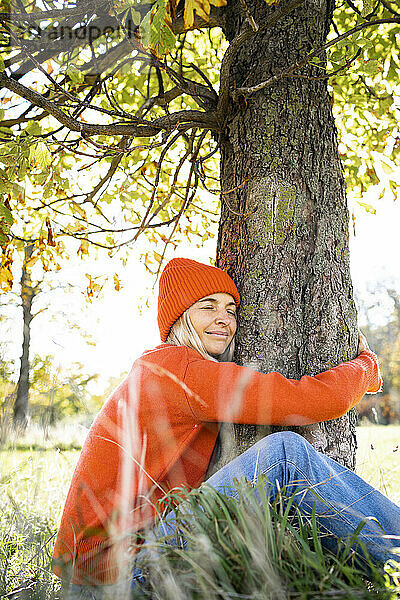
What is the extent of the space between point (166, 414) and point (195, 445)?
0.91ft

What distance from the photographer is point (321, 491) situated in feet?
6.12

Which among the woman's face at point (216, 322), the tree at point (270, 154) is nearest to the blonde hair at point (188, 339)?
the woman's face at point (216, 322)

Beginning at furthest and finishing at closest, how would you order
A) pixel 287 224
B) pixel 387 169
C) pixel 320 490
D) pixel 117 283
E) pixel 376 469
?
1. pixel 117 283
2. pixel 387 169
3. pixel 376 469
4. pixel 287 224
5. pixel 320 490

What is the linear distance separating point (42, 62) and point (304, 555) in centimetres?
330

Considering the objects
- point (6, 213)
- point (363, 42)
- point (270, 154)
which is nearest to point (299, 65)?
point (363, 42)

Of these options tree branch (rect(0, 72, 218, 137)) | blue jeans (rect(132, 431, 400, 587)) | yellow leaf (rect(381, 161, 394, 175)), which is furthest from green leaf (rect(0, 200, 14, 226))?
yellow leaf (rect(381, 161, 394, 175))

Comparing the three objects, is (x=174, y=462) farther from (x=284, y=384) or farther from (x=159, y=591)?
(x=159, y=591)

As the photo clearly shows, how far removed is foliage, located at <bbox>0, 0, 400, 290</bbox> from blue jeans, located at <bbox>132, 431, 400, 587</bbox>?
4.73 ft

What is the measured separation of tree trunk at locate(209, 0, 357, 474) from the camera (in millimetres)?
2531

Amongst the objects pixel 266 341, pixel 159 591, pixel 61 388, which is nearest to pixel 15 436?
pixel 61 388

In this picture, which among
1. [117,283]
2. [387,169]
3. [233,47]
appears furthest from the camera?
[117,283]

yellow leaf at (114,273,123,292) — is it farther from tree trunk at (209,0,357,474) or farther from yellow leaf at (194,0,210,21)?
yellow leaf at (194,0,210,21)

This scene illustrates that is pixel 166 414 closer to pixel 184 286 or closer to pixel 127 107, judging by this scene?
pixel 184 286

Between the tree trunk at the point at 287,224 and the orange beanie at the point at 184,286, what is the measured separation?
0.11m
